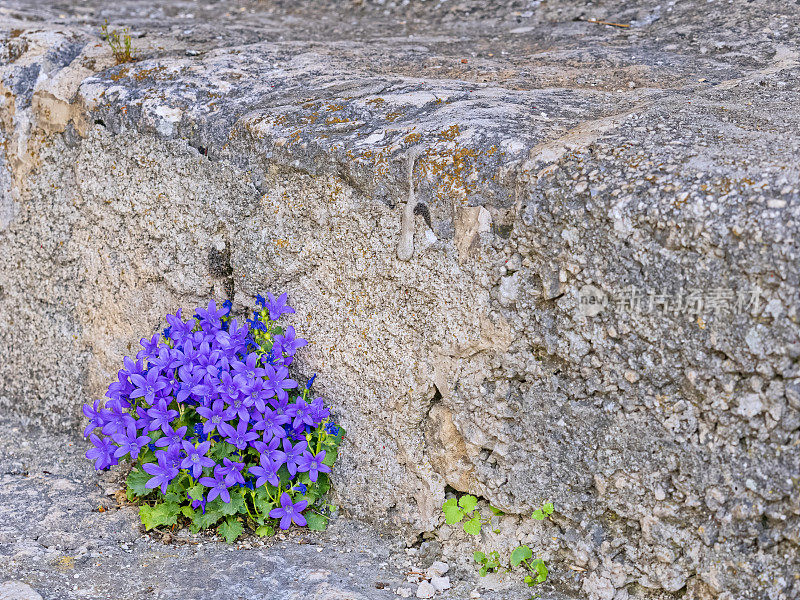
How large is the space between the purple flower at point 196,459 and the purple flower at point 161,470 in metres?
0.05

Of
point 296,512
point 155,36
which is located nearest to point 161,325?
point 296,512

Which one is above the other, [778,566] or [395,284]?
[395,284]

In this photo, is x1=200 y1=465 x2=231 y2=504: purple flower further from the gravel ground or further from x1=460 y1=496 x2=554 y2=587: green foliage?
x1=460 y1=496 x2=554 y2=587: green foliage

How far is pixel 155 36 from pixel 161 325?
1.52 metres

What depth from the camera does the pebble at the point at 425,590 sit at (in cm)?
220

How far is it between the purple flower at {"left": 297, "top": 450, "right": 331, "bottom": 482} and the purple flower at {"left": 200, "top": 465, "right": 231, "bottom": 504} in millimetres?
235

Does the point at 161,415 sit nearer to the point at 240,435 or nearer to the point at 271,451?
the point at 240,435

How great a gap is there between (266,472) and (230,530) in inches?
9.7

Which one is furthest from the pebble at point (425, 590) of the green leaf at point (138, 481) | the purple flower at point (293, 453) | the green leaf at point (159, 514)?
the green leaf at point (138, 481)

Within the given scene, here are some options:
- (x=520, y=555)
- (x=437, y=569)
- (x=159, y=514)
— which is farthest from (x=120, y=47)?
(x=520, y=555)

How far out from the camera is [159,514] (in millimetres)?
2453

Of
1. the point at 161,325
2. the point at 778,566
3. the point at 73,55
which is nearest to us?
the point at 778,566

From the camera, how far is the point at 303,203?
8.23 feet

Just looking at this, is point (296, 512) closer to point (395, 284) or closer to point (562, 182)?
point (395, 284)
